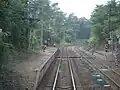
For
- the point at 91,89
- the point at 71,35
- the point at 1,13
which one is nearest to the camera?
the point at 91,89

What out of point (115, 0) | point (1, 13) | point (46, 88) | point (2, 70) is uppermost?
point (115, 0)

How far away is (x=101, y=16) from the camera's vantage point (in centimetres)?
6444

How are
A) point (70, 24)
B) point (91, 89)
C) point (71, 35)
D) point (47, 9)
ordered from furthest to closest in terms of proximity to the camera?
1. point (70, 24)
2. point (71, 35)
3. point (47, 9)
4. point (91, 89)

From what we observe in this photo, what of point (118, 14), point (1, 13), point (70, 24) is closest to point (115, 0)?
point (118, 14)

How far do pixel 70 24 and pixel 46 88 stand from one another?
443 ft

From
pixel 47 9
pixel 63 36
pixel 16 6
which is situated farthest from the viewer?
pixel 63 36

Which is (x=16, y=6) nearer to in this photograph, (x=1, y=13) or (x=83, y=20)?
(x=1, y=13)

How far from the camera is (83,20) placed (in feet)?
501

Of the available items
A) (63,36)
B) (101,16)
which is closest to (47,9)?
(101,16)

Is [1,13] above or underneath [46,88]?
above

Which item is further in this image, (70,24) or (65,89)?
(70,24)

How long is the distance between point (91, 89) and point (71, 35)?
121346 mm

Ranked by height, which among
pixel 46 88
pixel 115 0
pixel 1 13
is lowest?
pixel 46 88

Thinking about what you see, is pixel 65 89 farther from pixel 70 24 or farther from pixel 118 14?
pixel 70 24
